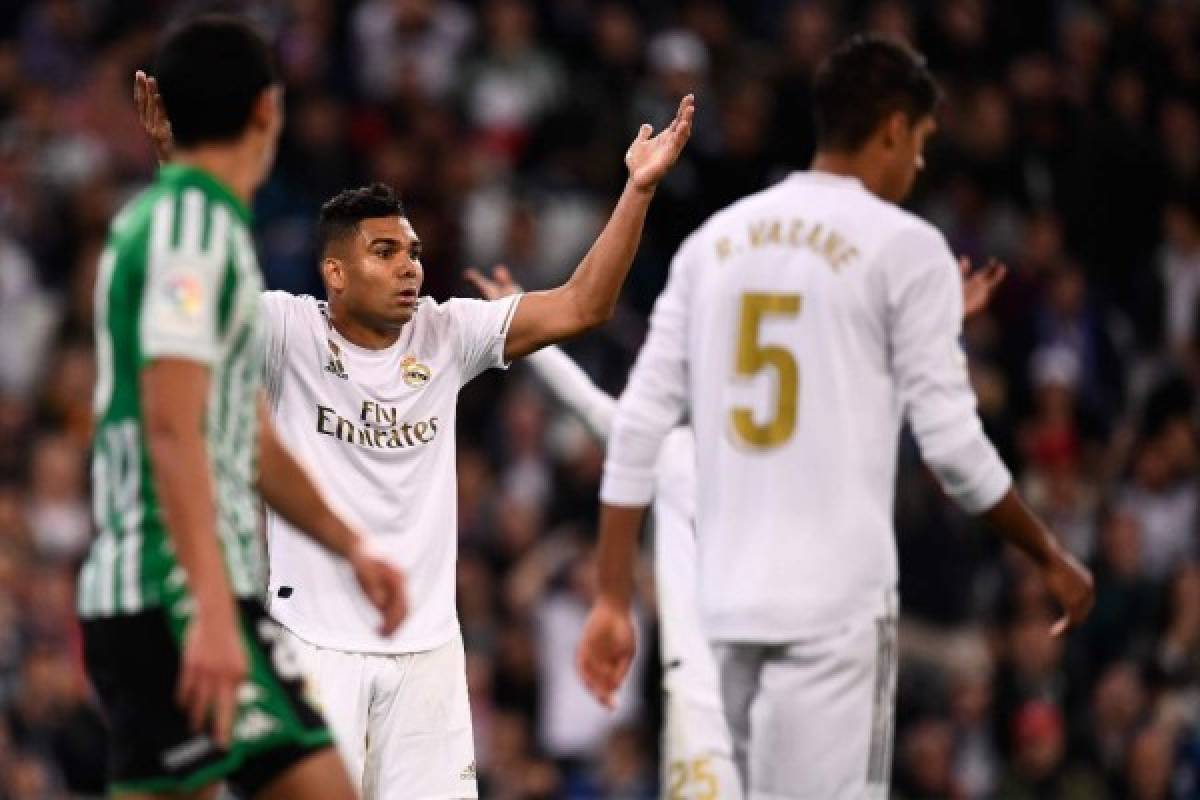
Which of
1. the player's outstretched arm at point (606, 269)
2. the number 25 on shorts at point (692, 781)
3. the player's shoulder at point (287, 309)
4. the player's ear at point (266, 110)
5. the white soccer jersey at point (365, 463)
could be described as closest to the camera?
the player's ear at point (266, 110)

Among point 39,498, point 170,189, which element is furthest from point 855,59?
point 39,498

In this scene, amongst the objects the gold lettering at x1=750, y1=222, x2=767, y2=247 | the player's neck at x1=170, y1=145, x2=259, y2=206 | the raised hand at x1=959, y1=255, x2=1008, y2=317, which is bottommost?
the raised hand at x1=959, y1=255, x2=1008, y2=317

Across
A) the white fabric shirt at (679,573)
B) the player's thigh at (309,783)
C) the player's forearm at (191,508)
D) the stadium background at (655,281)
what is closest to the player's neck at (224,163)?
the player's forearm at (191,508)

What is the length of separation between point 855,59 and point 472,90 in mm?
9414

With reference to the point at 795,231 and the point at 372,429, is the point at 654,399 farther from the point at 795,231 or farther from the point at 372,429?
the point at 372,429

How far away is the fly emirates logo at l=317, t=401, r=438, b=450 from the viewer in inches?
271

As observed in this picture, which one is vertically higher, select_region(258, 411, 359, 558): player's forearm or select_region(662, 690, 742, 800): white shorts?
select_region(258, 411, 359, 558): player's forearm

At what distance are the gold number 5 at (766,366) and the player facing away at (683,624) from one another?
1664 millimetres

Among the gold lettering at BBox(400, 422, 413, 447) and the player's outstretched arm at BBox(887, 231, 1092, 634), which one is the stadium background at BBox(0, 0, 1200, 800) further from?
the player's outstretched arm at BBox(887, 231, 1092, 634)

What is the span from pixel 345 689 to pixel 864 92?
7.42 feet

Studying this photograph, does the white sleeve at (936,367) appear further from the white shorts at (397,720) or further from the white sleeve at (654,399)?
the white shorts at (397,720)

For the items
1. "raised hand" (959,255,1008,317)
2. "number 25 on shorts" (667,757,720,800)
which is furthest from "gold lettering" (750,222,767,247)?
"number 25 on shorts" (667,757,720,800)

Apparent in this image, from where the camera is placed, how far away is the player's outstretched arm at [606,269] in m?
6.94

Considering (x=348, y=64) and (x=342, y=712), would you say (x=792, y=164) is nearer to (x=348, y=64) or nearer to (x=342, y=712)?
(x=348, y=64)
